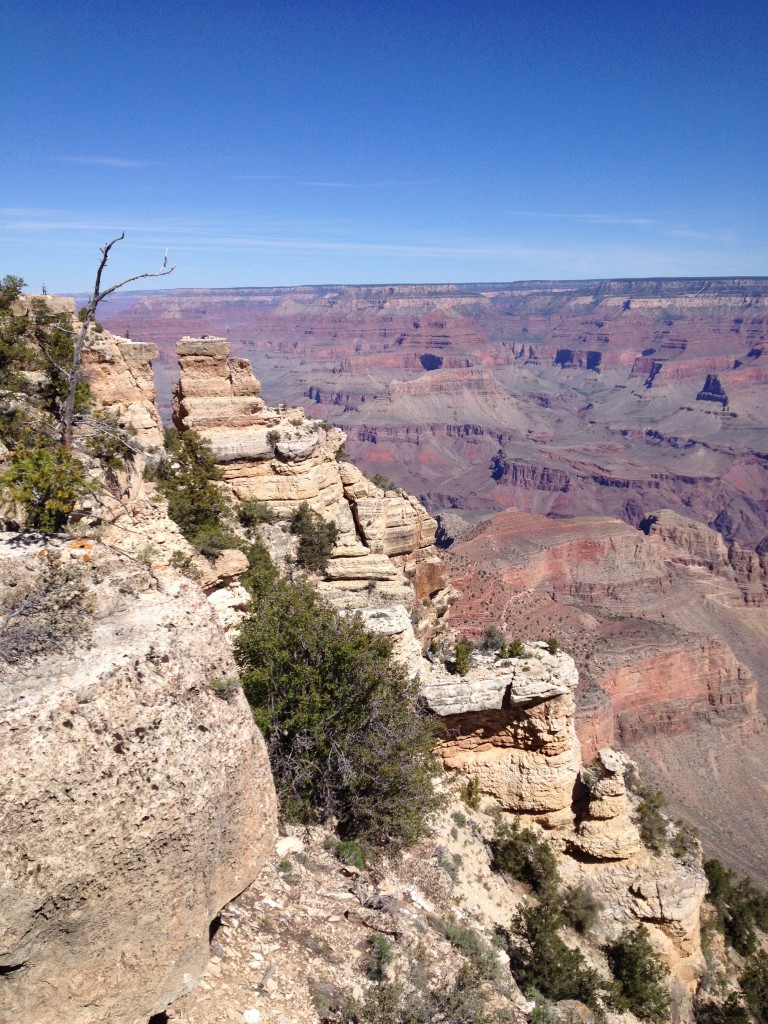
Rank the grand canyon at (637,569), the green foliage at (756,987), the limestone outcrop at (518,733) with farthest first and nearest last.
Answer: the grand canyon at (637,569) < the limestone outcrop at (518,733) < the green foliage at (756,987)

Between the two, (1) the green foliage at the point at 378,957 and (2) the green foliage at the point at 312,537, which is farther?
(2) the green foliage at the point at 312,537

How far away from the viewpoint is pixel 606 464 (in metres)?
125

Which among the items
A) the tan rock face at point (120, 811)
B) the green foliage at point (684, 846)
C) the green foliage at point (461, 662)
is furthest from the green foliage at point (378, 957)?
the green foliage at point (684, 846)

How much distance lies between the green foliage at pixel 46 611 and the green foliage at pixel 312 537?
1223cm

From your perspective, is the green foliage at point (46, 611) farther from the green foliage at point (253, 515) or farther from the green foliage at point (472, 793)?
the green foliage at point (253, 515)

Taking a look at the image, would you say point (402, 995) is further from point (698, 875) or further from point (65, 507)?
point (698, 875)

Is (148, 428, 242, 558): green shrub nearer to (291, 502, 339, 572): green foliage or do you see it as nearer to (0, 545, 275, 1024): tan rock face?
(291, 502, 339, 572): green foliage

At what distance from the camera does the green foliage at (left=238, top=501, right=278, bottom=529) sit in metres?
18.7

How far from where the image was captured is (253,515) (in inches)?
736

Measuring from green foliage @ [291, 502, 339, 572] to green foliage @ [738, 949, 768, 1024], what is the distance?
15156mm

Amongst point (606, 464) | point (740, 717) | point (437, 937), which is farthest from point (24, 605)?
point (606, 464)

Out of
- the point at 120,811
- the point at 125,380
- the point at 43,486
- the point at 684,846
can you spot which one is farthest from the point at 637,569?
the point at 120,811

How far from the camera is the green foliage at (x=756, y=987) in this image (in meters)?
14.3

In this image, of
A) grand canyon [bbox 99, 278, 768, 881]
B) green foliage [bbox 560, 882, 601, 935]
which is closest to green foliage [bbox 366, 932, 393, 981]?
green foliage [bbox 560, 882, 601, 935]
